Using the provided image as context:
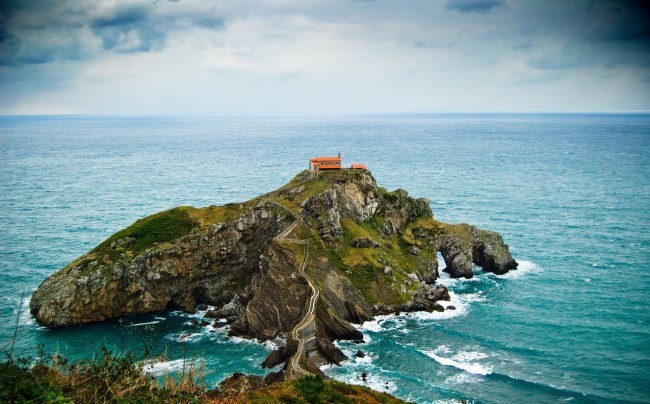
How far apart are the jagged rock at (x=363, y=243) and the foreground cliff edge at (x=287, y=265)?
0.68 ft

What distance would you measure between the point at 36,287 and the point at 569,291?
101796 mm

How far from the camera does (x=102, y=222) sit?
144250 millimetres

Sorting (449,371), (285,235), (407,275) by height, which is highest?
(285,235)

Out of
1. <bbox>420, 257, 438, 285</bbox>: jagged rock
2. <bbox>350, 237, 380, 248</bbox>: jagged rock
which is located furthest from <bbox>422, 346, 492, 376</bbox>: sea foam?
<bbox>350, 237, 380, 248</bbox>: jagged rock

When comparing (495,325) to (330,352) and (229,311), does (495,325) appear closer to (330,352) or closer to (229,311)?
(330,352)

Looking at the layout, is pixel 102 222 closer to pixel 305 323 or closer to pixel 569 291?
pixel 305 323

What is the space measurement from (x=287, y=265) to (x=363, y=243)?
18726 mm

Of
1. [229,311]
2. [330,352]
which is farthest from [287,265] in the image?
[330,352]

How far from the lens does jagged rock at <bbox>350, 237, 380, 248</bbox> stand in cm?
10650

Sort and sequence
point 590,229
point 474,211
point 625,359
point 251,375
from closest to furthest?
point 251,375, point 625,359, point 590,229, point 474,211

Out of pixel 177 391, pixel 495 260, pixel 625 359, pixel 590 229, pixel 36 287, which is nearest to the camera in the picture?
pixel 177 391

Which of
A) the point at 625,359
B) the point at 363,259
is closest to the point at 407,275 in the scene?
the point at 363,259

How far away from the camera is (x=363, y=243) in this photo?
107 meters

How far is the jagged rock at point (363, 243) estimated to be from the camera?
106 metres
